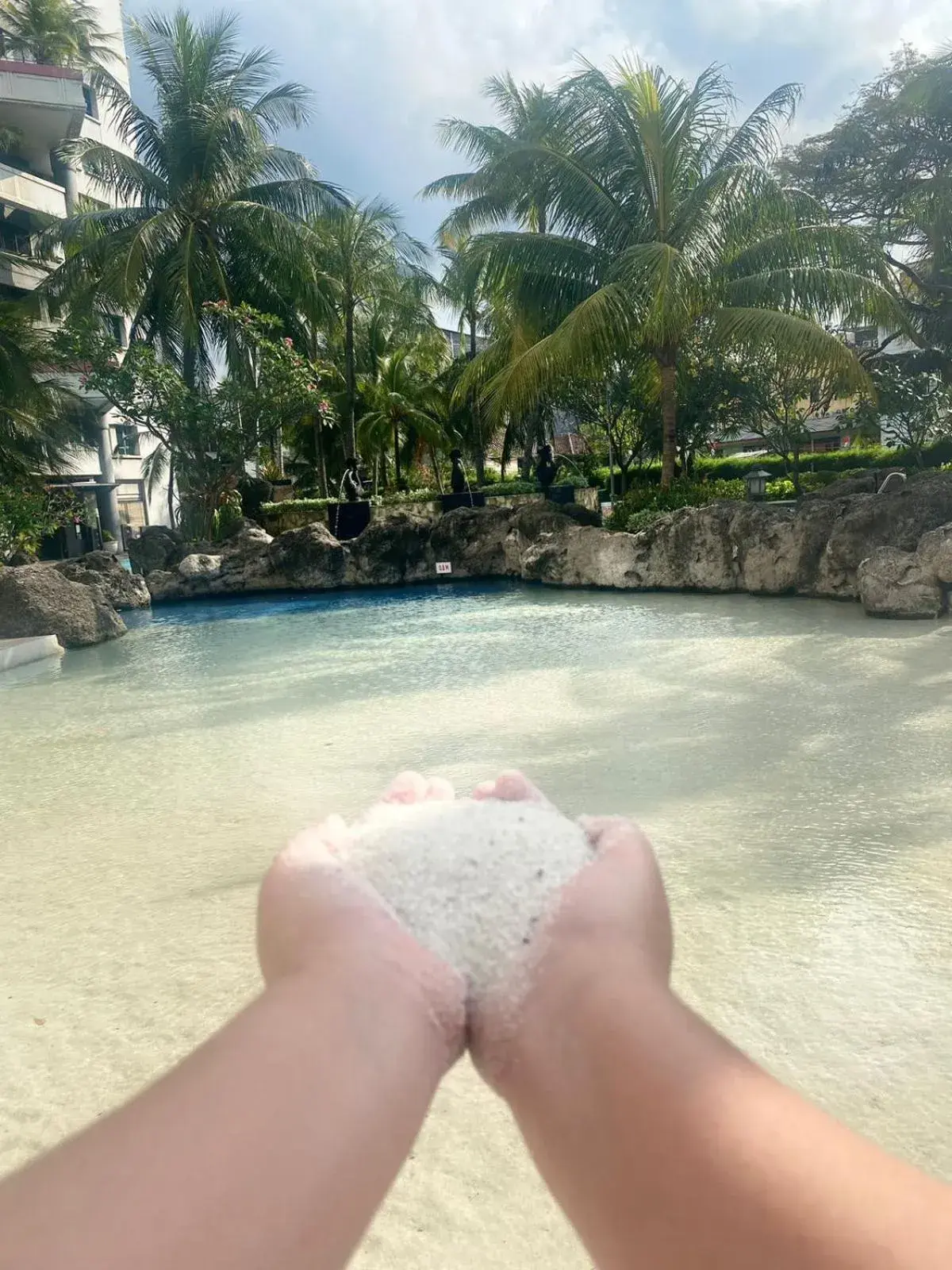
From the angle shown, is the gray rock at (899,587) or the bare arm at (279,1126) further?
the gray rock at (899,587)

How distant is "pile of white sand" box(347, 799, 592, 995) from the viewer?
0.73m

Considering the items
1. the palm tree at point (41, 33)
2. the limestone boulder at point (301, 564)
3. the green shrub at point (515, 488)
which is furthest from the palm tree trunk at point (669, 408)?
the palm tree at point (41, 33)

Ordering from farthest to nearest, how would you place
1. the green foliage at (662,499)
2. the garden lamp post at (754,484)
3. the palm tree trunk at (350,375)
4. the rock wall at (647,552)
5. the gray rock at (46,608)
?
the palm tree trunk at (350,375), the garden lamp post at (754,484), the green foliage at (662,499), the gray rock at (46,608), the rock wall at (647,552)

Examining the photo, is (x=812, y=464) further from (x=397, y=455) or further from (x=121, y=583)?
(x=121, y=583)

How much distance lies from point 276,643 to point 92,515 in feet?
43.5

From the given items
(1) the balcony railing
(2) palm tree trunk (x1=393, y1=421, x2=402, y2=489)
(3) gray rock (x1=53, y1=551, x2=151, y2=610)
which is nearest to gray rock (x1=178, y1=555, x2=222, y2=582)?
(3) gray rock (x1=53, y1=551, x2=151, y2=610)

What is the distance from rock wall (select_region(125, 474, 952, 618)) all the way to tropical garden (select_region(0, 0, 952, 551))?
5.05ft

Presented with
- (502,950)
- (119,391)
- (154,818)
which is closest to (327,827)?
(502,950)

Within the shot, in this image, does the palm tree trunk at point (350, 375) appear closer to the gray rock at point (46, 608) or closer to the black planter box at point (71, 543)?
the black planter box at point (71, 543)

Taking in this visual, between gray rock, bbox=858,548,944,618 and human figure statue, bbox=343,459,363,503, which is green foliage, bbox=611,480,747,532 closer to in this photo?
gray rock, bbox=858,548,944,618

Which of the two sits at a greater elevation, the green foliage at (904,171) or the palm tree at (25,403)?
the green foliage at (904,171)

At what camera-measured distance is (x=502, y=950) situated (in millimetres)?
726

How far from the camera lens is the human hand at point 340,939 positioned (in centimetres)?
69

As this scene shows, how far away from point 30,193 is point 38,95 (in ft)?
7.26
